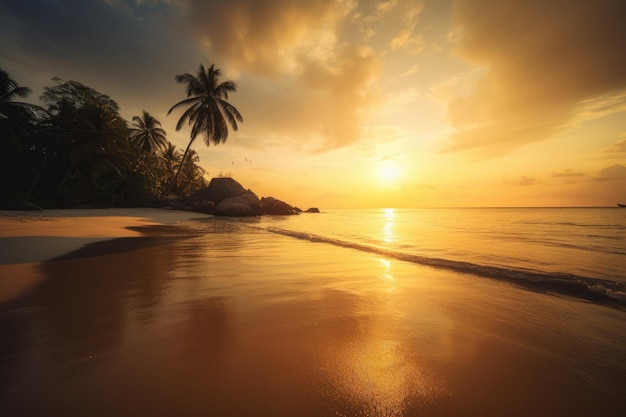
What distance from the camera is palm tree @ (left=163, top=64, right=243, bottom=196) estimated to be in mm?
24797

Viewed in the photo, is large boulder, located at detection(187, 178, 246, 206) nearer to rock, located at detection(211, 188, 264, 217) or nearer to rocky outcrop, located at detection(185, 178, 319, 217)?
rocky outcrop, located at detection(185, 178, 319, 217)

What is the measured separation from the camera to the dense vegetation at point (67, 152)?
20.3 metres

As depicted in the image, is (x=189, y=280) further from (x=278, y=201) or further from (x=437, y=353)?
(x=278, y=201)

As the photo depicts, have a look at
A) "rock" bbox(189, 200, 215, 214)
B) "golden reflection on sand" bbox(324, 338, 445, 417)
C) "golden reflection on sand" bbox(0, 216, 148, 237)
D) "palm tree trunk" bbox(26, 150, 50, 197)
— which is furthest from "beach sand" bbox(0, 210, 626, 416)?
"palm tree trunk" bbox(26, 150, 50, 197)

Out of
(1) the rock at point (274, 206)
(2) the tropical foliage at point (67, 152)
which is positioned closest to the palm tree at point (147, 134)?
(2) the tropical foliage at point (67, 152)

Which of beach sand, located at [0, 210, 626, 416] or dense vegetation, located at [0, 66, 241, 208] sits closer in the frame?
beach sand, located at [0, 210, 626, 416]

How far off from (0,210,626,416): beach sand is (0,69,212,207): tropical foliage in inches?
951

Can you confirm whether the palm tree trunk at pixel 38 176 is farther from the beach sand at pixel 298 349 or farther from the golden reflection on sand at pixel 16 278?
the beach sand at pixel 298 349

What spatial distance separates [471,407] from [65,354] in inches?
111

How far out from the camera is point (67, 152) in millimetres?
22234

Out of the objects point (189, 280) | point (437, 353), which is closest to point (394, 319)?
point (437, 353)

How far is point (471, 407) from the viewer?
4.55 feet

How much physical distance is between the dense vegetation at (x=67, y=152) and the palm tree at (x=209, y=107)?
5.95 metres

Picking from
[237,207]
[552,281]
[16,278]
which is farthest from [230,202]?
[552,281]
